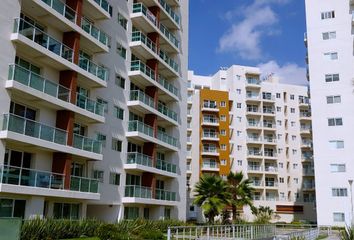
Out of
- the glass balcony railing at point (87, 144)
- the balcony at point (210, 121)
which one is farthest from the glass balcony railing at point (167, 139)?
the balcony at point (210, 121)

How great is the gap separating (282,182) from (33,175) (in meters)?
67.6

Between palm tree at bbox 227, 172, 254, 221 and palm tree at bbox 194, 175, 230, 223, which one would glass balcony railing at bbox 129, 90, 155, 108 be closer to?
palm tree at bbox 194, 175, 230, 223

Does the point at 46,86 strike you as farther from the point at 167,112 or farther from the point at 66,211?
the point at 167,112

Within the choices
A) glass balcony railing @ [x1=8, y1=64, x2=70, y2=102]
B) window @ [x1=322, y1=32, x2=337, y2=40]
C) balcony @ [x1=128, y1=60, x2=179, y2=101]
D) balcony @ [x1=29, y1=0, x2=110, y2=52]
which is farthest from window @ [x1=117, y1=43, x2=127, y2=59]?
window @ [x1=322, y1=32, x2=337, y2=40]

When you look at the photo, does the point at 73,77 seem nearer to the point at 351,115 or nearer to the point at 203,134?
the point at 351,115

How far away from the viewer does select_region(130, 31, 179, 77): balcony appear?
40.6 metres

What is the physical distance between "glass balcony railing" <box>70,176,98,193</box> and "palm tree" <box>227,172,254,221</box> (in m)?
22.5

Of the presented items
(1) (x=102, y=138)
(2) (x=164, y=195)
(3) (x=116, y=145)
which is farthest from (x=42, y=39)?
(2) (x=164, y=195)

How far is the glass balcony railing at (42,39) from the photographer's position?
2642cm

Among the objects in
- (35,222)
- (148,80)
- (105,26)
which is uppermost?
(105,26)

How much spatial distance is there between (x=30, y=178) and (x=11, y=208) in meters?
2.02

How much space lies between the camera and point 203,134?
81188 millimetres

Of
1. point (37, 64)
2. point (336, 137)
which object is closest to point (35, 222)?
point (37, 64)

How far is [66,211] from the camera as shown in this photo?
30359mm
